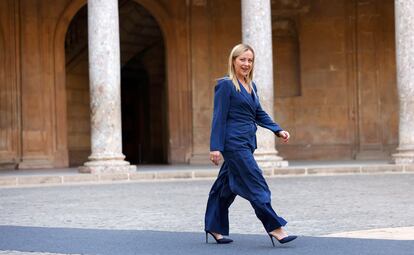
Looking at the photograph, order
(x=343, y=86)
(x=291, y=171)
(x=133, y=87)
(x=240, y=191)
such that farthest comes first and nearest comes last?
(x=133, y=87)
(x=343, y=86)
(x=291, y=171)
(x=240, y=191)

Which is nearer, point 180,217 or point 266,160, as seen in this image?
point 180,217

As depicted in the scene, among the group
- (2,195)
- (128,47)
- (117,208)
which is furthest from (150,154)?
(117,208)

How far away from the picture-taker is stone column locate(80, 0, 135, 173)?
63.2 ft

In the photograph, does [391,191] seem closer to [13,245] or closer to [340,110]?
[13,245]

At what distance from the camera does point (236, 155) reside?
757 cm

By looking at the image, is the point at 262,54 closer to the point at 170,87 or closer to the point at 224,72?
the point at 224,72

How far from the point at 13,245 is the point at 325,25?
20186mm

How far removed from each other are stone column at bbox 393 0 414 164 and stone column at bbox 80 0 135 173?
677 centimetres

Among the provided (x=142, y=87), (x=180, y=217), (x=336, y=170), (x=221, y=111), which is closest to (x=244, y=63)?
(x=221, y=111)

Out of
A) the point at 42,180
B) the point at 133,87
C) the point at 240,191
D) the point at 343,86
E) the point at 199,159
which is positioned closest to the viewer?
the point at 240,191

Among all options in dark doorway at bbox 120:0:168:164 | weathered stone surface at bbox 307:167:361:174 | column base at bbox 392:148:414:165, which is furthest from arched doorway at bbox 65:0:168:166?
column base at bbox 392:148:414:165

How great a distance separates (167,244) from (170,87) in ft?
61.4

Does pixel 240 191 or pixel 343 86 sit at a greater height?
pixel 343 86

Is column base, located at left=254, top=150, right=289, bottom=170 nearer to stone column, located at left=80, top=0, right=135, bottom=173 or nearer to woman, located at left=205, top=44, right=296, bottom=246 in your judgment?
stone column, located at left=80, top=0, right=135, bottom=173
